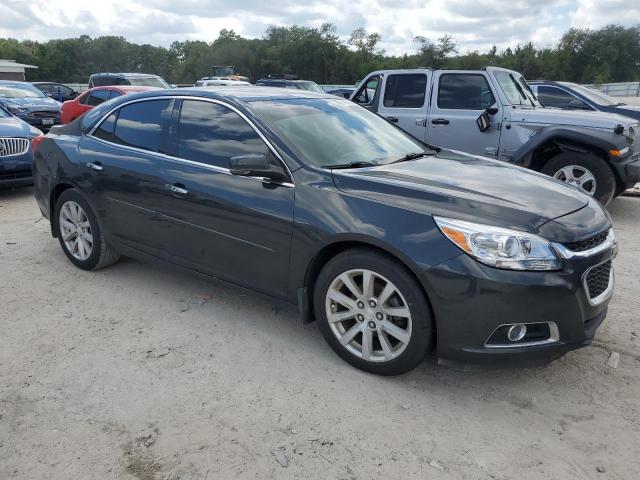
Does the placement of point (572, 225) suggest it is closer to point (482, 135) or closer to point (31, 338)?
point (31, 338)

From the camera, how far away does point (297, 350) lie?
3.61 metres

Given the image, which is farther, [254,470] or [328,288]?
[328,288]

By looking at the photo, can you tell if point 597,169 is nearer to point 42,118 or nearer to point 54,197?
point 54,197

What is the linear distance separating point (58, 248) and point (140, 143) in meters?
2.10

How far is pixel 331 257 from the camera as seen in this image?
3.34 metres

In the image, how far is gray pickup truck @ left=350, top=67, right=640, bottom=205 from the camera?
22.3ft

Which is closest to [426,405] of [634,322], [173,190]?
[634,322]

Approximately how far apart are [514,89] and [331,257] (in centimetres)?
590

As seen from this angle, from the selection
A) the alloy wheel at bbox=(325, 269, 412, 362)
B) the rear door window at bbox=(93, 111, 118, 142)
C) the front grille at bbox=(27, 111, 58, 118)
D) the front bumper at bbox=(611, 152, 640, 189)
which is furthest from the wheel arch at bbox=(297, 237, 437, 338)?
the front grille at bbox=(27, 111, 58, 118)

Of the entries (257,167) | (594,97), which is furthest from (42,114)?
(257,167)

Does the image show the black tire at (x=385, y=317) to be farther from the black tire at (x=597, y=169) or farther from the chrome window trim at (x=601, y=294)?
the black tire at (x=597, y=169)

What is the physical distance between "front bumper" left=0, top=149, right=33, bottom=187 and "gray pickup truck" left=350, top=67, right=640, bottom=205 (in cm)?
528

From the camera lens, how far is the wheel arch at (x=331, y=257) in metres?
2.95

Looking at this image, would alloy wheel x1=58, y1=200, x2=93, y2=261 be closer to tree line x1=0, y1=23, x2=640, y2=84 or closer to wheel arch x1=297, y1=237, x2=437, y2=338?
wheel arch x1=297, y1=237, x2=437, y2=338
